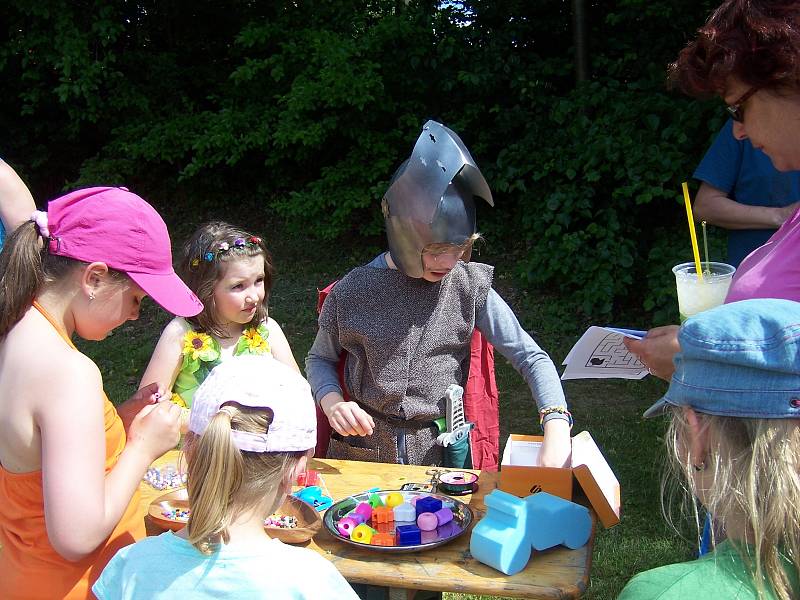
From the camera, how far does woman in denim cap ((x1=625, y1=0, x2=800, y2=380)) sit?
1897 millimetres

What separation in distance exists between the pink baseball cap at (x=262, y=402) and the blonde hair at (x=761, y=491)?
0.77 metres

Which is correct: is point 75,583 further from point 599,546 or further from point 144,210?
point 599,546

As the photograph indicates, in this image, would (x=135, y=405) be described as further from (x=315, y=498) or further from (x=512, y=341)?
(x=512, y=341)

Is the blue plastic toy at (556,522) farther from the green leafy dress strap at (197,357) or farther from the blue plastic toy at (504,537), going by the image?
the green leafy dress strap at (197,357)

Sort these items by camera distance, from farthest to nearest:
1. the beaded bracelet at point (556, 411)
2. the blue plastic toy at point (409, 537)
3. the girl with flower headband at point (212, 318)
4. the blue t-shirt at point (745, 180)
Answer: the blue t-shirt at point (745, 180)
the girl with flower headband at point (212, 318)
the beaded bracelet at point (556, 411)
the blue plastic toy at point (409, 537)

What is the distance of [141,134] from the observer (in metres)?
8.77

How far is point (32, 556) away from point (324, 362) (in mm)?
1273

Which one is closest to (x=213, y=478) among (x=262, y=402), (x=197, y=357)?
(x=262, y=402)

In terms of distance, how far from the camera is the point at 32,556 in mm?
1913

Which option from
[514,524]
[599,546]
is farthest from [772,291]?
[599,546]

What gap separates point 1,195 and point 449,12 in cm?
558

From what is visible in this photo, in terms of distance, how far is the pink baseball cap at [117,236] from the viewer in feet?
6.39

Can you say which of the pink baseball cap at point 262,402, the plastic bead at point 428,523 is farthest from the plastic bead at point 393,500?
the pink baseball cap at point 262,402

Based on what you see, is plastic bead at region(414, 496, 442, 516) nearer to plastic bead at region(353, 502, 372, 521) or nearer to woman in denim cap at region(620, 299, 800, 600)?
plastic bead at region(353, 502, 372, 521)
